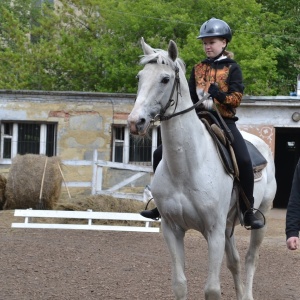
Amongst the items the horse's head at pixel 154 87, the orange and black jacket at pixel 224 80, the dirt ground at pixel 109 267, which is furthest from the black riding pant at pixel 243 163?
the dirt ground at pixel 109 267

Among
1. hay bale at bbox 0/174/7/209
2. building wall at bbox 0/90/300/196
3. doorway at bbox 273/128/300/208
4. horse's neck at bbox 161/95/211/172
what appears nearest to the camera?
horse's neck at bbox 161/95/211/172

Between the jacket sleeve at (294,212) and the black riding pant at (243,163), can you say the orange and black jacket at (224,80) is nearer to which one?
the black riding pant at (243,163)

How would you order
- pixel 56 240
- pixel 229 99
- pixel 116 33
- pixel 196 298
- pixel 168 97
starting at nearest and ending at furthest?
1. pixel 168 97
2. pixel 229 99
3. pixel 196 298
4. pixel 56 240
5. pixel 116 33

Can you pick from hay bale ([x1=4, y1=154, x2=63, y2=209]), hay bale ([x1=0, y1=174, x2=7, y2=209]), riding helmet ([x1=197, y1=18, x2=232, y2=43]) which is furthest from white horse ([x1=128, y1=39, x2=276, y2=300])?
hay bale ([x1=0, y1=174, x2=7, y2=209])

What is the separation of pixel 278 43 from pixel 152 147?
54.3ft

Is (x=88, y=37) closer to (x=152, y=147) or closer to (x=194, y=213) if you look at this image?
(x=152, y=147)

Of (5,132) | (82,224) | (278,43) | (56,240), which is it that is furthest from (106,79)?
(56,240)

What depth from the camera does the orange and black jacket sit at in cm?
800

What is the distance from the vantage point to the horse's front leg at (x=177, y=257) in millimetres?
7336

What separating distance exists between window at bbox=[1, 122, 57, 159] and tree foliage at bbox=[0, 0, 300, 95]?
8.54m

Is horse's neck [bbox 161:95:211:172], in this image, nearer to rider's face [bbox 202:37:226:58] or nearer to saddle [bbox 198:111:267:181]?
saddle [bbox 198:111:267:181]

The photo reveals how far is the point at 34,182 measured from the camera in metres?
19.8

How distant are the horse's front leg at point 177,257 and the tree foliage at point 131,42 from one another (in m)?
26.0

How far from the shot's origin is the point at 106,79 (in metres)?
38.7
